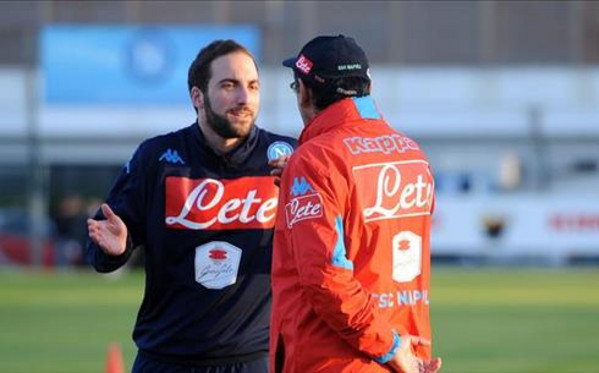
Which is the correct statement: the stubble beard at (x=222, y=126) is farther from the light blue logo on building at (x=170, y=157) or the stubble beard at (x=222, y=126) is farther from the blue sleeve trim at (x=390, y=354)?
the blue sleeve trim at (x=390, y=354)

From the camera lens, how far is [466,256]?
32875 millimetres

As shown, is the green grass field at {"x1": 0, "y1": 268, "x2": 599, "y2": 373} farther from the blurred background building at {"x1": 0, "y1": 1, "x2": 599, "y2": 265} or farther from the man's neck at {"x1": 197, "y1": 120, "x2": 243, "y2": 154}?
the man's neck at {"x1": 197, "y1": 120, "x2": 243, "y2": 154}

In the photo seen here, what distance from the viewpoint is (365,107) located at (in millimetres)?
5477

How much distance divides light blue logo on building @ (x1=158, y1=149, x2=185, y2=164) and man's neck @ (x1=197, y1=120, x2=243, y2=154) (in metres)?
0.16

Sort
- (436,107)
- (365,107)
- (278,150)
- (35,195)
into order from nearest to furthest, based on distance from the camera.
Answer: (365,107), (278,150), (35,195), (436,107)

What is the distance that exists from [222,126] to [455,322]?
12235 mm

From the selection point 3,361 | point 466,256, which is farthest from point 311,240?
point 466,256

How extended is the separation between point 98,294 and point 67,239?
979 centimetres

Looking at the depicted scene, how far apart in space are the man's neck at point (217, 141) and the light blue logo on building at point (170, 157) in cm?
16

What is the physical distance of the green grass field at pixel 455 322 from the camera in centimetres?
1433

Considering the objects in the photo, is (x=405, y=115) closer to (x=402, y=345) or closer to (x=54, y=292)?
(x=54, y=292)

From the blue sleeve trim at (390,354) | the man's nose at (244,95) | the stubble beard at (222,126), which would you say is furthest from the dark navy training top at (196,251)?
the blue sleeve trim at (390,354)

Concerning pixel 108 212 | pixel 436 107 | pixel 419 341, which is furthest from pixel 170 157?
pixel 436 107

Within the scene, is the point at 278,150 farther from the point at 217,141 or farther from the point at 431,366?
the point at 431,366
